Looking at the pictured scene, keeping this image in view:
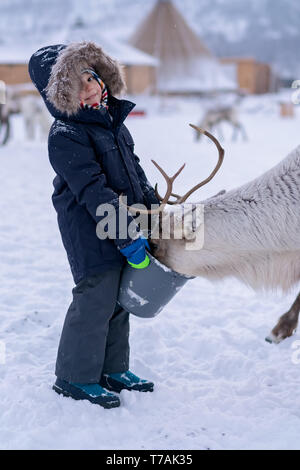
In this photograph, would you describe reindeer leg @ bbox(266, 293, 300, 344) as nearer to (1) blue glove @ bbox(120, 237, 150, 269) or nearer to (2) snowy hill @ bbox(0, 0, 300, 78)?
(1) blue glove @ bbox(120, 237, 150, 269)

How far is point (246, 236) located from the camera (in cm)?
230

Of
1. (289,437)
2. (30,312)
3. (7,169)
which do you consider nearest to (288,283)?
(289,437)

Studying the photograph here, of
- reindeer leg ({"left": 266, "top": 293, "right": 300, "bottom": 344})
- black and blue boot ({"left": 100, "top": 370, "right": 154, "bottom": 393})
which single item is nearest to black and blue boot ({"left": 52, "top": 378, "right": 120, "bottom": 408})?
black and blue boot ({"left": 100, "top": 370, "right": 154, "bottom": 393})

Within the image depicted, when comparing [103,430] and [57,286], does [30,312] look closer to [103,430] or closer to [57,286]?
[57,286]

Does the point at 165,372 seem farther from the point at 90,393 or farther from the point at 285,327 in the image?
the point at 285,327

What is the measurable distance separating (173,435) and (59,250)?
103 inches

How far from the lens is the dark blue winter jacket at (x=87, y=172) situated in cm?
215

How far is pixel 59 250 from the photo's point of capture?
4570 mm

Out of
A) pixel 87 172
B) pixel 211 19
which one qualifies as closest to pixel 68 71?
pixel 87 172

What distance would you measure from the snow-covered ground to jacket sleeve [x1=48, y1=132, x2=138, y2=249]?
635mm

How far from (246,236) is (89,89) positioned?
2.90ft

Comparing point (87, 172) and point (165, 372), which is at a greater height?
point (87, 172)

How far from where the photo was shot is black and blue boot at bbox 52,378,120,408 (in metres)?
2.33

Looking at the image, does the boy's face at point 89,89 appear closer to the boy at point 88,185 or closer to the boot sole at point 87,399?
the boy at point 88,185
